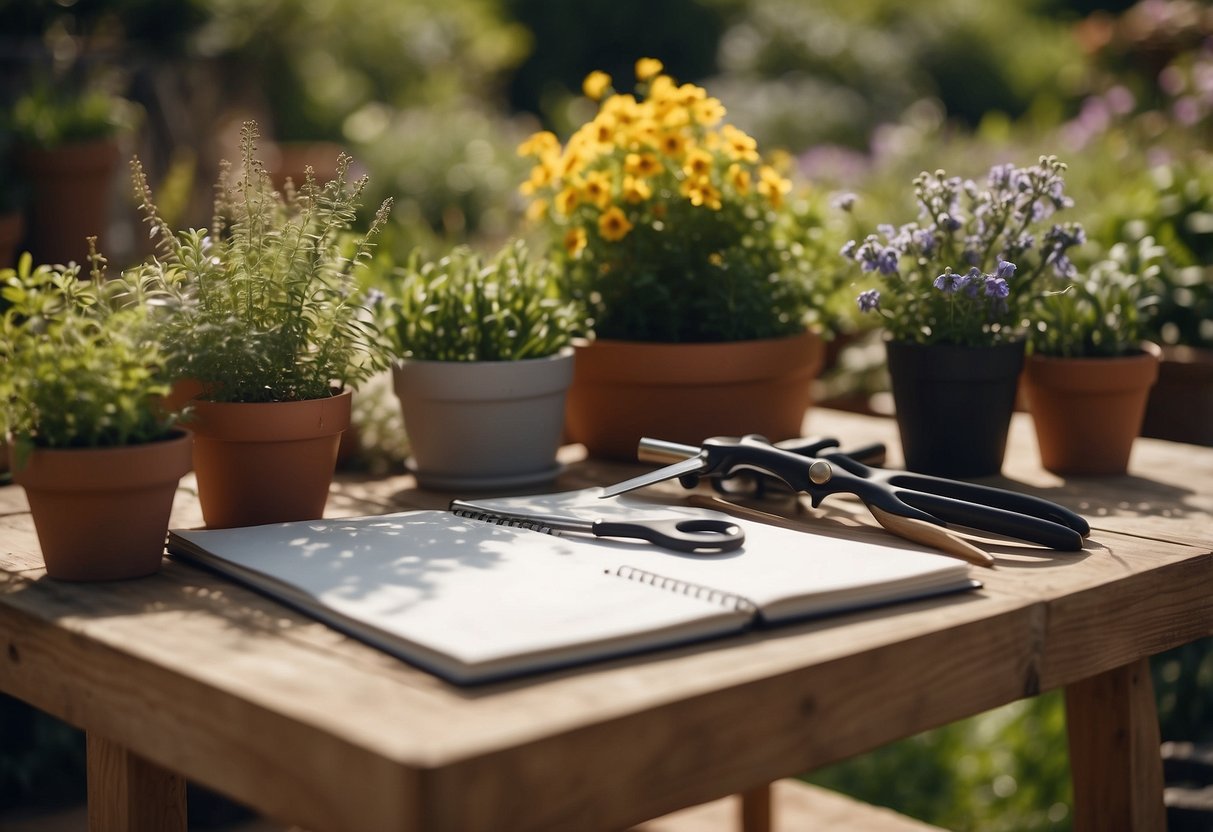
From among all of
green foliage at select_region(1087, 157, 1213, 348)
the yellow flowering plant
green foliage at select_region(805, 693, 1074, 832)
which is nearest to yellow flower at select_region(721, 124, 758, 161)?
the yellow flowering plant

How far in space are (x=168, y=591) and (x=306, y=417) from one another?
0.27 meters

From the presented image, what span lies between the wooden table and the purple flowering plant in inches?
14.2

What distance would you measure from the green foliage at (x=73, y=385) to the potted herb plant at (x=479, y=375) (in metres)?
0.49

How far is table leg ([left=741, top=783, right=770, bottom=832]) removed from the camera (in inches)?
89.7

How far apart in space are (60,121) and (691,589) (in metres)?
3.02

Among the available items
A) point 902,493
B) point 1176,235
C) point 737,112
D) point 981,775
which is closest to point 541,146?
point 902,493

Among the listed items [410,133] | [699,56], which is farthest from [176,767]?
[699,56]

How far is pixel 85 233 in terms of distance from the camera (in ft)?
12.2

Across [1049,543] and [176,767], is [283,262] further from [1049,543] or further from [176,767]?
[1049,543]

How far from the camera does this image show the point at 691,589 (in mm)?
1187

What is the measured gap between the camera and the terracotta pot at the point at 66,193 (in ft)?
11.7

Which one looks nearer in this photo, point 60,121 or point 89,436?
point 89,436

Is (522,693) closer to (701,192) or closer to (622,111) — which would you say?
(701,192)

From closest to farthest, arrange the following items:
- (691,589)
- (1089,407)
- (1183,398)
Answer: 1. (691,589)
2. (1089,407)
3. (1183,398)
